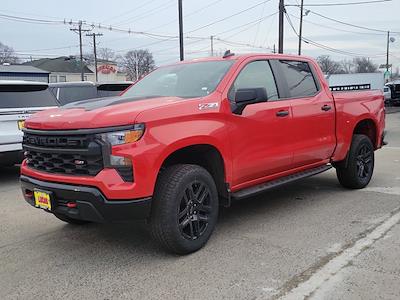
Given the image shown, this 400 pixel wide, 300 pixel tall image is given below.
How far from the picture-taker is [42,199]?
174 inches

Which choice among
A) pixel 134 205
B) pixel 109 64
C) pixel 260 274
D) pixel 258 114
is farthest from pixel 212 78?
pixel 109 64

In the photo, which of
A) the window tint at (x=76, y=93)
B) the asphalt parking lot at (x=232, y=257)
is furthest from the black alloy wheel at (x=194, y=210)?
the window tint at (x=76, y=93)

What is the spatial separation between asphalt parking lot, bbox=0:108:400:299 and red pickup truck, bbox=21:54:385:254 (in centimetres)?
33

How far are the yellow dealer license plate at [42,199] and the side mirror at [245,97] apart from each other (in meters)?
1.97

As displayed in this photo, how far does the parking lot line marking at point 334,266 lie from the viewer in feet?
11.9

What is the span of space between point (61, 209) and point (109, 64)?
90.9m

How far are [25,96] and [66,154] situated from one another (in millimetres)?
4567

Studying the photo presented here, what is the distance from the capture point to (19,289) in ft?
12.6

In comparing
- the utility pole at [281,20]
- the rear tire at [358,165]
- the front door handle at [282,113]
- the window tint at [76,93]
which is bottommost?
the rear tire at [358,165]

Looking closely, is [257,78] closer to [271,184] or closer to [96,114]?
[271,184]

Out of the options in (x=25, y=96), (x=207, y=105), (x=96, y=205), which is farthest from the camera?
(x=25, y=96)

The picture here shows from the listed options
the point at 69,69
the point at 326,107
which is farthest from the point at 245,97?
the point at 69,69

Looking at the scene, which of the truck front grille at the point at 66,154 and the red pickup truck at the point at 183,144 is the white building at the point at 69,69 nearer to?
the red pickup truck at the point at 183,144

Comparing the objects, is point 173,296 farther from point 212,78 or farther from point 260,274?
point 212,78
